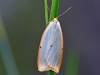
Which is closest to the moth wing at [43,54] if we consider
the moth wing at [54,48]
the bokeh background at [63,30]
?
the moth wing at [54,48]

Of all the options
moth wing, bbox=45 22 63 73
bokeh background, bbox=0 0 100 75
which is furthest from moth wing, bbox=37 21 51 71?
bokeh background, bbox=0 0 100 75

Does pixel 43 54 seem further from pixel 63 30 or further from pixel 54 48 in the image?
pixel 63 30

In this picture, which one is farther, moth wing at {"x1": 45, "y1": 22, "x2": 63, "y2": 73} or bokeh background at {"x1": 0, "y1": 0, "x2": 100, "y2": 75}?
bokeh background at {"x1": 0, "y1": 0, "x2": 100, "y2": 75}

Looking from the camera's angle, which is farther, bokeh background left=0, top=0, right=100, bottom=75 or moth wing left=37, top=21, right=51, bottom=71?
bokeh background left=0, top=0, right=100, bottom=75

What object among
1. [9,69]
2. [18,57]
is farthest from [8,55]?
[18,57]

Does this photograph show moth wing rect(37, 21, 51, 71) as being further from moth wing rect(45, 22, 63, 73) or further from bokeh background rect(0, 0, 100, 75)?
bokeh background rect(0, 0, 100, 75)

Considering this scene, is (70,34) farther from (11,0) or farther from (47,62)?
(47,62)
